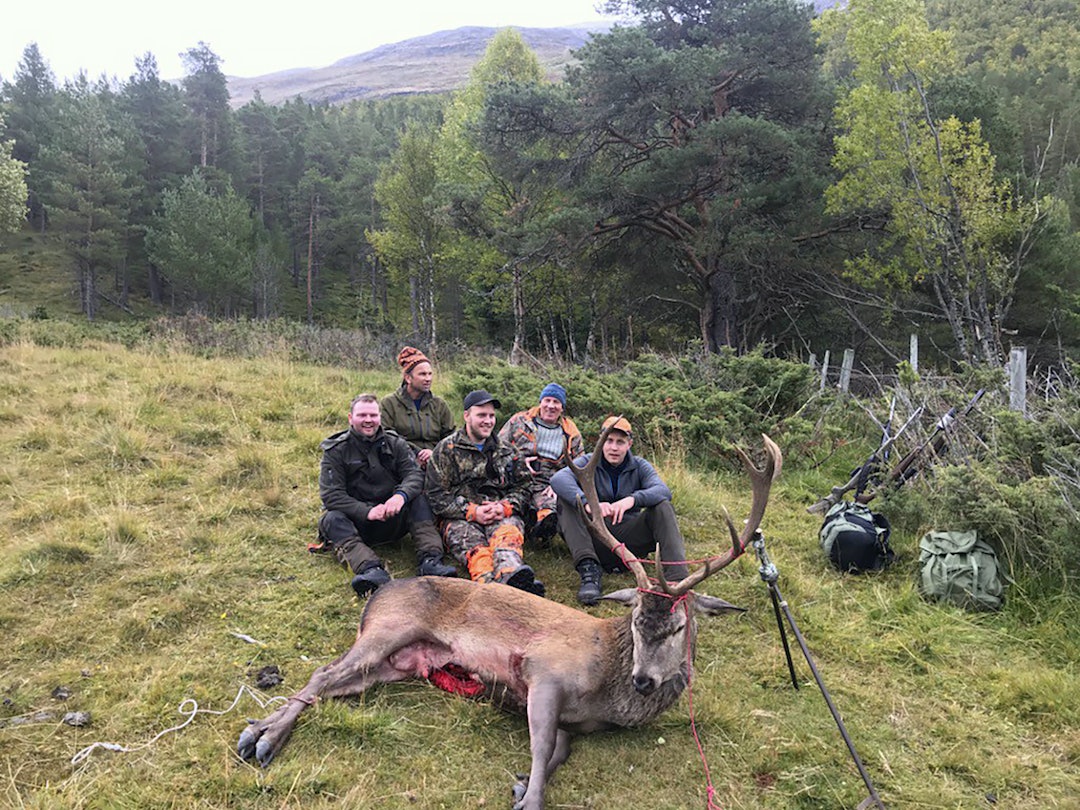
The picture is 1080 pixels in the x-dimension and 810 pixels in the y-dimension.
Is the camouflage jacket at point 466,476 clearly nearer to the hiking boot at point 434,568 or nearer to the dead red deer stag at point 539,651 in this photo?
the hiking boot at point 434,568

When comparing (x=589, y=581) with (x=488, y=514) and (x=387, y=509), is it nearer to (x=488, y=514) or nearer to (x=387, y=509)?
(x=488, y=514)

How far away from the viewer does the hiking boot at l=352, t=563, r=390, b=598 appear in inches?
169

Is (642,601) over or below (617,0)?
below

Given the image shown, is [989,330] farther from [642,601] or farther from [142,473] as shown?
[142,473]

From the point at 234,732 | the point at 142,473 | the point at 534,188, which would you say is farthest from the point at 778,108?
the point at 234,732

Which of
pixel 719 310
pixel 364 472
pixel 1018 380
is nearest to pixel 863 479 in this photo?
pixel 1018 380

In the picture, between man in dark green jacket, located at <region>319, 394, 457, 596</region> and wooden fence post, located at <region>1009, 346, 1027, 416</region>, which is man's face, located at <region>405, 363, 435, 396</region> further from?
wooden fence post, located at <region>1009, 346, 1027, 416</region>

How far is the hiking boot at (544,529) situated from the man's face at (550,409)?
765 millimetres

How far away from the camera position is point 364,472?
4.92 metres

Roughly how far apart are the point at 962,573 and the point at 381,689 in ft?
13.1

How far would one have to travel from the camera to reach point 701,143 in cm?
1441

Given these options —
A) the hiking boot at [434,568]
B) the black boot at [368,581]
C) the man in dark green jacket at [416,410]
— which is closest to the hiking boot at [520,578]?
the hiking boot at [434,568]

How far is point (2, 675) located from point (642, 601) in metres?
3.32

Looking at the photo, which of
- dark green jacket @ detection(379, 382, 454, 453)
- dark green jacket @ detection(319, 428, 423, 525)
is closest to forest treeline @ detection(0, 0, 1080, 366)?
dark green jacket @ detection(379, 382, 454, 453)
